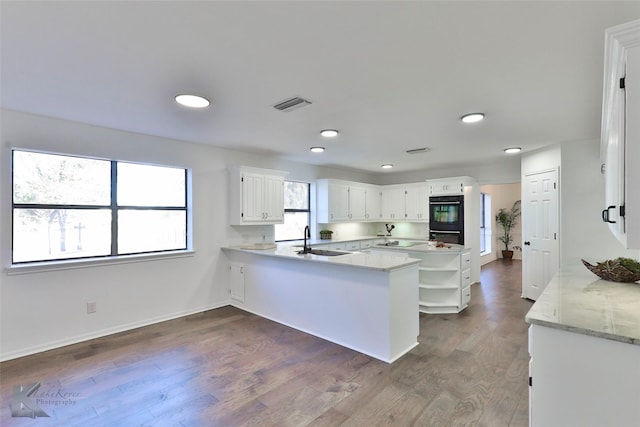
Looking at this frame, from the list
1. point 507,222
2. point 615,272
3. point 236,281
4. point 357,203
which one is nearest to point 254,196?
point 236,281

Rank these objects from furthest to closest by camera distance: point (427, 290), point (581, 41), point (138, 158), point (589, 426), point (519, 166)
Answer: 1. point (519, 166)
2. point (427, 290)
3. point (138, 158)
4. point (581, 41)
5. point (589, 426)

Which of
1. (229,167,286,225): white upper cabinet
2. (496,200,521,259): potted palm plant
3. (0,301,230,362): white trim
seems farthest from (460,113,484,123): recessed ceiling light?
(496,200,521,259): potted palm plant

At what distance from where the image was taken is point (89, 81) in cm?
235

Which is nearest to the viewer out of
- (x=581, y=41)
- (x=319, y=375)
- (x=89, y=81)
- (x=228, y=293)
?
(x=581, y=41)

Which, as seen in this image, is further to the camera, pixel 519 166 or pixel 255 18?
pixel 519 166

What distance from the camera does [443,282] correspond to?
4367 millimetres

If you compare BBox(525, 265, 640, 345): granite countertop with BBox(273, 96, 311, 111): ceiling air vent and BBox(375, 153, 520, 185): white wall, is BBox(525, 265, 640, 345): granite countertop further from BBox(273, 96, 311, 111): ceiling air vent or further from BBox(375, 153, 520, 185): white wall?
BBox(375, 153, 520, 185): white wall

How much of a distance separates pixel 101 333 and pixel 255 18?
3839 millimetres

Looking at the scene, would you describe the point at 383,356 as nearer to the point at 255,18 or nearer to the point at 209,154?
the point at 255,18

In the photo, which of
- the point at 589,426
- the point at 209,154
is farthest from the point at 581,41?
the point at 209,154

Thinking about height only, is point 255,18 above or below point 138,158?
above

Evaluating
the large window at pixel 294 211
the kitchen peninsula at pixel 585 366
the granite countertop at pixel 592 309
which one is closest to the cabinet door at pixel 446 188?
the large window at pixel 294 211

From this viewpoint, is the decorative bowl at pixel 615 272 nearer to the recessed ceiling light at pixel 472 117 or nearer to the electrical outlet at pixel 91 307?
the recessed ceiling light at pixel 472 117

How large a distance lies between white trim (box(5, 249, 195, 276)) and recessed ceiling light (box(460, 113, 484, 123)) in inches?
154
